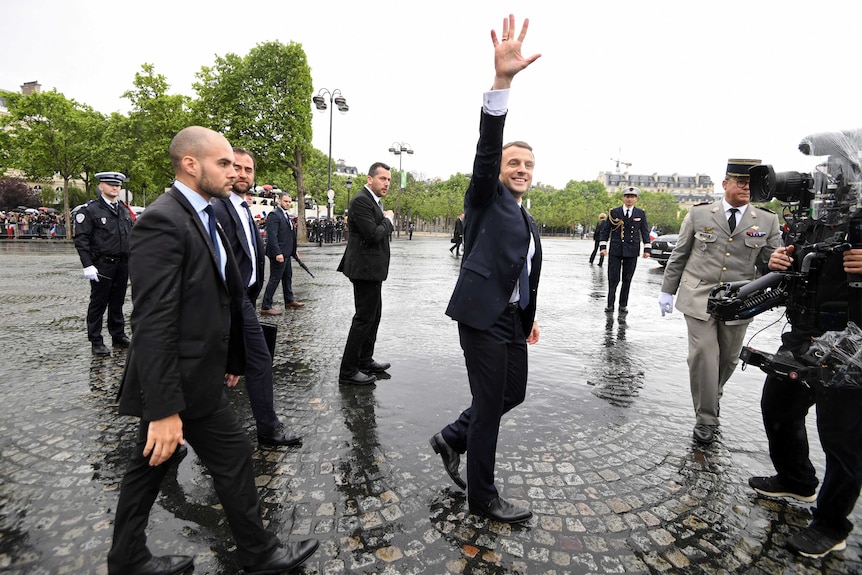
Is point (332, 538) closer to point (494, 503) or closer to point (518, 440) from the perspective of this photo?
point (494, 503)

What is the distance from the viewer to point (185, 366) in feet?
6.97

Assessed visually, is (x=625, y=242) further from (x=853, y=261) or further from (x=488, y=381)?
(x=488, y=381)

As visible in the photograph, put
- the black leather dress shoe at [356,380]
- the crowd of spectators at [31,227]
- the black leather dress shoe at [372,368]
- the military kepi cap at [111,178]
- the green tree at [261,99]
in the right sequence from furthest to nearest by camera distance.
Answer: the crowd of spectators at [31,227] → the green tree at [261,99] → the military kepi cap at [111,178] → the black leather dress shoe at [372,368] → the black leather dress shoe at [356,380]

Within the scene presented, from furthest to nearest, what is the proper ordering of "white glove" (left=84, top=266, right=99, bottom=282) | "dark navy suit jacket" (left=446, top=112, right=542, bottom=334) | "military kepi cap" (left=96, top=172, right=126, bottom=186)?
"military kepi cap" (left=96, top=172, right=126, bottom=186)
"white glove" (left=84, top=266, right=99, bottom=282)
"dark navy suit jacket" (left=446, top=112, right=542, bottom=334)

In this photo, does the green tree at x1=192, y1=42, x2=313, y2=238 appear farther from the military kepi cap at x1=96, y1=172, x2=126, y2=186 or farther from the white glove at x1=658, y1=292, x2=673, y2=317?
the white glove at x1=658, y1=292, x2=673, y2=317

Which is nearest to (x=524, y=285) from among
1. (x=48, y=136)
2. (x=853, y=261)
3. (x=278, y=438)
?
(x=853, y=261)

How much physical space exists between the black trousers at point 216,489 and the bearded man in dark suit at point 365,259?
2.68 m

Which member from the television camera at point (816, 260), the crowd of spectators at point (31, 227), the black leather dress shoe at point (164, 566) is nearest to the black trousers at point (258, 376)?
the black leather dress shoe at point (164, 566)

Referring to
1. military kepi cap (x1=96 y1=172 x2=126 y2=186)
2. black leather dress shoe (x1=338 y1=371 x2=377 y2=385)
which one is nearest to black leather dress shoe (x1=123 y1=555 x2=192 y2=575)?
black leather dress shoe (x1=338 y1=371 x2=377 y2=385)

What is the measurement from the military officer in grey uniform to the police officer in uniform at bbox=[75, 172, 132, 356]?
6.28m

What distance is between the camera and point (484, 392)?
284 cm

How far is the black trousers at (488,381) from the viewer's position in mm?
2805

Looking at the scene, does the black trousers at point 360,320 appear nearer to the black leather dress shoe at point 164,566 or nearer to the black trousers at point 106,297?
the black leather dress shoe at point 164,566

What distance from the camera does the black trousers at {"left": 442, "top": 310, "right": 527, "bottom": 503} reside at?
2.80 meters
